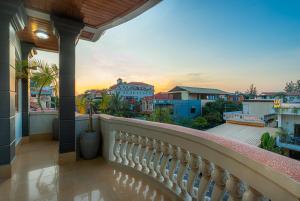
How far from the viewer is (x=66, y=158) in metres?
3.29

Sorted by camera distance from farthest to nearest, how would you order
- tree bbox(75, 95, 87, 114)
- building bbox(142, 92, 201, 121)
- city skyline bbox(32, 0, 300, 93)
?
building bbox(142, 92, 201, 121), city skyline bbox(32, 0, 300, 93), tree bbox(75, 95, 87, 114)

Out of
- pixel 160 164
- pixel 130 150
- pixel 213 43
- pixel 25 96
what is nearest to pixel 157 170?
pixel 160 164

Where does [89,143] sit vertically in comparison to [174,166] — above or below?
below

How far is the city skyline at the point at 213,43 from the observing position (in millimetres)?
5680

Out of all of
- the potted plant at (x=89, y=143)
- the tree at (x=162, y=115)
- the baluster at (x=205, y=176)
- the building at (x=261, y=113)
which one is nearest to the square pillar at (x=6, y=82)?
the potted plant at (x=89, y=143)

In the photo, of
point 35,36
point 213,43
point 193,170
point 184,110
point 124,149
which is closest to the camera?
point 193,170

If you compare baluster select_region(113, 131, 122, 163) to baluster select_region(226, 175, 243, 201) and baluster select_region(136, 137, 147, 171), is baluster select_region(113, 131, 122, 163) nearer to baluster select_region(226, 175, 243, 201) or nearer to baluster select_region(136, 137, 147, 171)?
baluster select_region(136, 137, 147, 171)

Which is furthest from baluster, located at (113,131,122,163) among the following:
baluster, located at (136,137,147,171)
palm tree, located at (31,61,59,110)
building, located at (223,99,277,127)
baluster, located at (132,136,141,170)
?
building, located at (223,99,277,127)

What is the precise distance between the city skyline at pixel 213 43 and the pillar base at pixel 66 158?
4.80 ft

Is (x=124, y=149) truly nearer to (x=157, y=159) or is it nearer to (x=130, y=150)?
(x=130, y=150)

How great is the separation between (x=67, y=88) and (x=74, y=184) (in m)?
1.83

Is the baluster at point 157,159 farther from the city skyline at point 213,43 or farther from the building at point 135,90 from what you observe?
the building at point 135,90

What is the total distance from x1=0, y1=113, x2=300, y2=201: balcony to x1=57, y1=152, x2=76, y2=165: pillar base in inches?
5.5

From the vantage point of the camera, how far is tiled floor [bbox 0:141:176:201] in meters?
2.11
